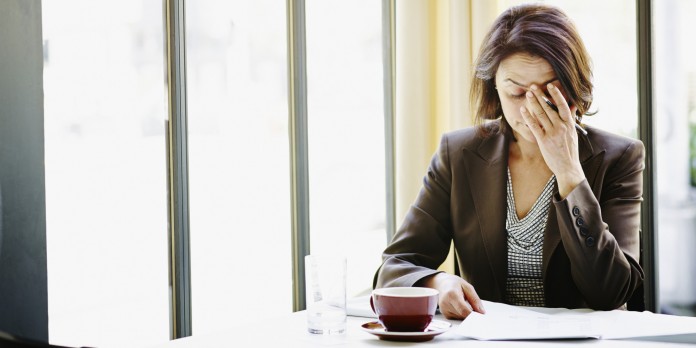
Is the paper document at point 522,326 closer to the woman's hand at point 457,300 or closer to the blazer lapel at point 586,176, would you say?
the woman's hand at point 457,300

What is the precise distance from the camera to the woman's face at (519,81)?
5.81 ft

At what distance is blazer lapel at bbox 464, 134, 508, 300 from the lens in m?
1.80

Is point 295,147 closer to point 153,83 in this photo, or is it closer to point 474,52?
point 153,83

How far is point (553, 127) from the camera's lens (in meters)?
1.75

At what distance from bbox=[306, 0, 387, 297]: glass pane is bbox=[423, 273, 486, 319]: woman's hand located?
1.83 meters

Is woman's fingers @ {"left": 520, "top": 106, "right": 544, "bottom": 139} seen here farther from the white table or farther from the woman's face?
the white table

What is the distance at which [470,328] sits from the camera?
4.14ft

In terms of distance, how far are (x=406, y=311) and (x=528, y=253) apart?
0.63m

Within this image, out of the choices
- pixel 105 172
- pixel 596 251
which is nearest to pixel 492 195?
pixel 596 251

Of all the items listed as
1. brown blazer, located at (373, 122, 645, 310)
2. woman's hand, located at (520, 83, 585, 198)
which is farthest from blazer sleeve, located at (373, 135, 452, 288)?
woman's hand, located at (520, 83, 585, 198)

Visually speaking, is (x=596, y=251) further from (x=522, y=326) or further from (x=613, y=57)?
(x=613, y=57)

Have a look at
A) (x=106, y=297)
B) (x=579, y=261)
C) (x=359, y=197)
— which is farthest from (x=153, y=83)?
(x=579, y=261)

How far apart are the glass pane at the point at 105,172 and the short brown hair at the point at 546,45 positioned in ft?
3.83

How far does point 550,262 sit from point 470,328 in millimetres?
529
